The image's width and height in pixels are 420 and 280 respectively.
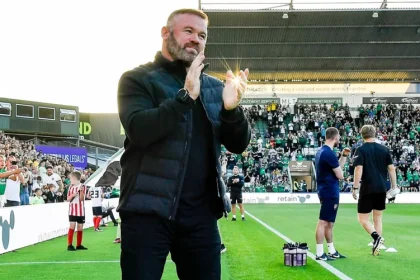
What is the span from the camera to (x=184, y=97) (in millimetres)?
2953

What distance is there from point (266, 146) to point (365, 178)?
3552cm

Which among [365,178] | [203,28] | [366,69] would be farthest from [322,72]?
[203,28]

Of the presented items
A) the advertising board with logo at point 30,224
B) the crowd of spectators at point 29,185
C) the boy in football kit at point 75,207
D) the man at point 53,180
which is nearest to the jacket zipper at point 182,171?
the advertising board with logo at point 30,224

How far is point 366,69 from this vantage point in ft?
161

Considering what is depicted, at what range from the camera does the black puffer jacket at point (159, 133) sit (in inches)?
117

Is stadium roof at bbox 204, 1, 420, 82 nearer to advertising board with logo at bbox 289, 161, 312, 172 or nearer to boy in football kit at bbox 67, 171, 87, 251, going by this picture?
advertising board with logo at bbox 289, 161, 312, 172

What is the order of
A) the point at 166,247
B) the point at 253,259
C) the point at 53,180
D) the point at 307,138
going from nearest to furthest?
the point at 166,247
the point at 253,259
the point at 53,180
the point at 307,138

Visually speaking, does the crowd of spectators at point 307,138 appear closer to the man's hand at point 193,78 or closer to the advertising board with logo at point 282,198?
the advertising board with logo at point 282,198

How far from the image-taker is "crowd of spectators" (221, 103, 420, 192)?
41.3 m

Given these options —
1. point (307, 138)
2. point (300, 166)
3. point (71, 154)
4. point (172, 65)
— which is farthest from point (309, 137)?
point (172, 65)

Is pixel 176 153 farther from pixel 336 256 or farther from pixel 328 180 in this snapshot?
pixel 336 256

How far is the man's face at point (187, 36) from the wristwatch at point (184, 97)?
253 millimetres

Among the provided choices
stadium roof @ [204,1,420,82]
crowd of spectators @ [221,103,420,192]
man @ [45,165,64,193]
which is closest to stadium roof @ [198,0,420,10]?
stadium roof @ [204,1,420,82]

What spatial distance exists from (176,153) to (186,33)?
1.97ft
